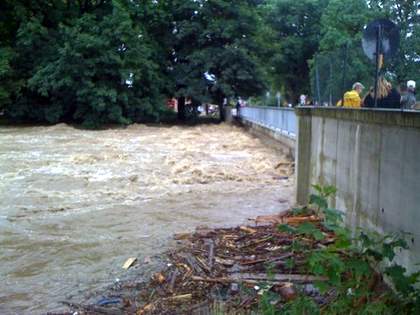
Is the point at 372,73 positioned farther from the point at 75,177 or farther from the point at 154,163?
the point at 154,163

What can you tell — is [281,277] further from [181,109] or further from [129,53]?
[181,109]

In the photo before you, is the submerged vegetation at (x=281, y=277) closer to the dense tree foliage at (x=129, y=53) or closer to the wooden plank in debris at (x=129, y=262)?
the wooden plank in debris at (x=129, y=262)

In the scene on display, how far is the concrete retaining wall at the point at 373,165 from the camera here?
563cm

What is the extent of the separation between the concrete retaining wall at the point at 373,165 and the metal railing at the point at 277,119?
689 centimetres

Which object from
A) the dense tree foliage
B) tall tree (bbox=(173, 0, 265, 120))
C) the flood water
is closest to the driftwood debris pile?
the flood water

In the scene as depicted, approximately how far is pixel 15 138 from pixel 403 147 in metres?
26.4

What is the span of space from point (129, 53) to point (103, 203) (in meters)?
27.6

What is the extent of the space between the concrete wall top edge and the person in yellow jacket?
29 cm

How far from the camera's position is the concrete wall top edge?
18.7 ft

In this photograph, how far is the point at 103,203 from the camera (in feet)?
41.0

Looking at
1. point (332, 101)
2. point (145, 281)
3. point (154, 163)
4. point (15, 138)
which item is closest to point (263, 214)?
point (332, 101)

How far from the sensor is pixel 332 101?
34.3 ft

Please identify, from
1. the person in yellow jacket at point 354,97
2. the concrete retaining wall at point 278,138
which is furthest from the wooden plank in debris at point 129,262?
the concrete retaining wall at point 278,138

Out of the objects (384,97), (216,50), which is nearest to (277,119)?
(384,97)
